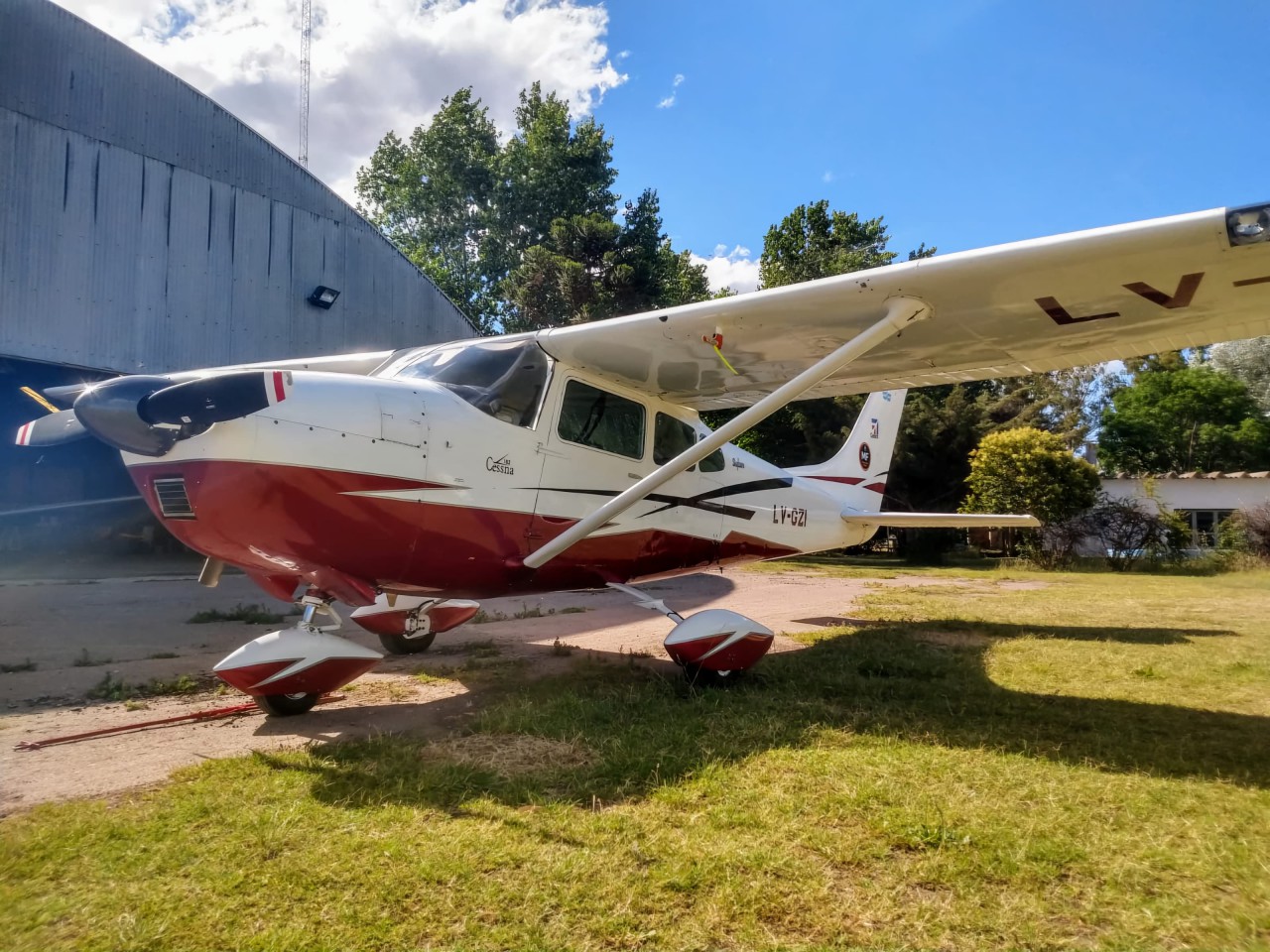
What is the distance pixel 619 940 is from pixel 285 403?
3.09 m

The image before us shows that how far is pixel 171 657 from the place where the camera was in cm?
641

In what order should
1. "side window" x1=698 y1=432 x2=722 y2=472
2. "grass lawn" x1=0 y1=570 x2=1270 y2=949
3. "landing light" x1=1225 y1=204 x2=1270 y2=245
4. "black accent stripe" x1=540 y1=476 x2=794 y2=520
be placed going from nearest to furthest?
1. "grass lawn" x1=0 y1=570 x2=1270 y2=949
2. "landing light" x1=1225 y1=204 x2=1270 y2=245
3. "black accent stripe" x1=540 y1=476 x2=794 y2=520
4. "side window" x1=698 y1=432 x2=722 y2=472

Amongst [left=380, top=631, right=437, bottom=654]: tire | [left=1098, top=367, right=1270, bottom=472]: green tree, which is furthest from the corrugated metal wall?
[left=1098, top=367, right=1270, bottom=472]: green tree

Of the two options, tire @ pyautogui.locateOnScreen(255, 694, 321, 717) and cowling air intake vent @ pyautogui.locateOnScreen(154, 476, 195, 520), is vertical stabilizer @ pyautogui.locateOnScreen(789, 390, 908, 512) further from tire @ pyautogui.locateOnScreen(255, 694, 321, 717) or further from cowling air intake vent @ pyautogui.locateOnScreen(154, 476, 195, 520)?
cowling air intake vent @ pyautogui.locateOnScreen(154, 476, 195, 520)

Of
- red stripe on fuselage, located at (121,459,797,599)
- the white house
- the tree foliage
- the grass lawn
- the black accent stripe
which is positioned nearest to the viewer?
the grass lawn

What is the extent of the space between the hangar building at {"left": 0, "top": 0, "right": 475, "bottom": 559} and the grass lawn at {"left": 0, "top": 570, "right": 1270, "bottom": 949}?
10.3m

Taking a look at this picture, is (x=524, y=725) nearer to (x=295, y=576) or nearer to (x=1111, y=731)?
(x=295, y=576)

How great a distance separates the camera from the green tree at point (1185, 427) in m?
39.9

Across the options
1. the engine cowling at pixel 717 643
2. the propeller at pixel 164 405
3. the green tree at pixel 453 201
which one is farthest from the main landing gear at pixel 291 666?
the green tree at pixel 453 201

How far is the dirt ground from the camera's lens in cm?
375

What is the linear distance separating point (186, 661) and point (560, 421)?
3836 mm

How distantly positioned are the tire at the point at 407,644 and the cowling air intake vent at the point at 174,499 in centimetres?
300

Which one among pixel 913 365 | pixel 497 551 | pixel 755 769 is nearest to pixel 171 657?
pixel 497 551

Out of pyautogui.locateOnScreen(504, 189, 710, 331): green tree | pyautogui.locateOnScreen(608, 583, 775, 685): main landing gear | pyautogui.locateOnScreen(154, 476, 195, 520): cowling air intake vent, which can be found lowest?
pyautogui.locateOnScreen(608, 583, 775, 685): main landing gear
